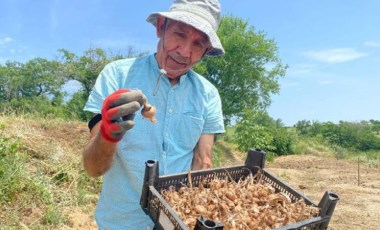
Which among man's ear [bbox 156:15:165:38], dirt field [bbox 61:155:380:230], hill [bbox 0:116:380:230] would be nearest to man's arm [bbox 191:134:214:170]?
man's ear [bbox 156:15:165:38]

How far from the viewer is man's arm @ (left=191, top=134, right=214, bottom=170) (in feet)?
7.09

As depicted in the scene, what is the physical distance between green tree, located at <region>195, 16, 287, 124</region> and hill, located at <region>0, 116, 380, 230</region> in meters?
16.4

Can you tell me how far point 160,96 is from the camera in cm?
203

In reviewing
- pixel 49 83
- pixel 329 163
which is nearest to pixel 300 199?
pixel 329 163

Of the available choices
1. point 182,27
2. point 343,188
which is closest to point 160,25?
point 182,27

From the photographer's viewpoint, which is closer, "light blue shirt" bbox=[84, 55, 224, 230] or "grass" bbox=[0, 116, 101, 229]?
"light blue shirt" bbox=[84, 55, 224, 230]

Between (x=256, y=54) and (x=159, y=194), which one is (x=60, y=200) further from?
(x=256, y=54)

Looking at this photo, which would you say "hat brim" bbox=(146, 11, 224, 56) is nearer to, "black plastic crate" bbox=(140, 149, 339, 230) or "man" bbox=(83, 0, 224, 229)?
"man" bbox=(83, 0, 224, 229)

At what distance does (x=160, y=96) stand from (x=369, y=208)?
8.24 m

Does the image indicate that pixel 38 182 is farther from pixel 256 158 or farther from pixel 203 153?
pixel 256 158

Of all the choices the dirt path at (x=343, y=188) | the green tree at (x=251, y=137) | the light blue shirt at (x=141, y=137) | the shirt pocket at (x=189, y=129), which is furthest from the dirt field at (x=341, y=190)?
the shirt pocket at (x=189, y=129)

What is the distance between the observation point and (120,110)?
149 centimetres

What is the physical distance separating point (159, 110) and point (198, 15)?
544 mm

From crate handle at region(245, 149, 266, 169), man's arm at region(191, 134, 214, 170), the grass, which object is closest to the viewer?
crate handle at region(245, 149, 266, 169)
